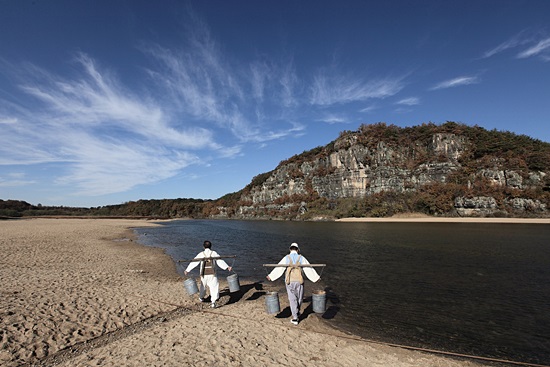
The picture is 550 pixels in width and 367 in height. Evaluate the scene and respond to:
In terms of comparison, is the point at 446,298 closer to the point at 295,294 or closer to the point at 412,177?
the point at 295,294

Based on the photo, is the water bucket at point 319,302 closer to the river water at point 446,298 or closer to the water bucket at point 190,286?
the river water at point 446,298

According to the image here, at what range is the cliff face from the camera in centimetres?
7619

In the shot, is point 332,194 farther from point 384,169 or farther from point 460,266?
point 460,266

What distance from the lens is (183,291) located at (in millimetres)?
13078

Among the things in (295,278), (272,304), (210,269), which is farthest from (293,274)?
(210,269)

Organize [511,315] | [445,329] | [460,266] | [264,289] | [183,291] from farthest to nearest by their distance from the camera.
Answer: [460,266] → [264,289] → [183,291] → [511,315] → [445,329]

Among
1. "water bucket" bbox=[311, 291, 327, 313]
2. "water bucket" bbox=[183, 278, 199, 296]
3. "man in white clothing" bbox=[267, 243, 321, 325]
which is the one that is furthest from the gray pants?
"water bucket" bbox=[183, 278, 199, 296]

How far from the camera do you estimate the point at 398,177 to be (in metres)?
104

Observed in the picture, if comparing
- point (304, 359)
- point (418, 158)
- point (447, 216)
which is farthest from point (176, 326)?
point (418, 158)

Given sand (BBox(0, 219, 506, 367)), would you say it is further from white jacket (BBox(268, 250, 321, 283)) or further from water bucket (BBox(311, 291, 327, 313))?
white jacket (BBox(268, 250, 321, 283))

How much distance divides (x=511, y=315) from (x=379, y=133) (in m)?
120

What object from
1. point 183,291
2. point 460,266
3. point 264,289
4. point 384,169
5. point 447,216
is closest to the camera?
point 183,291

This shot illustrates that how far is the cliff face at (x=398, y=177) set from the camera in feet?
250

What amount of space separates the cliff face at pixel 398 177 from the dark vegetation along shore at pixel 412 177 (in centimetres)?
23
